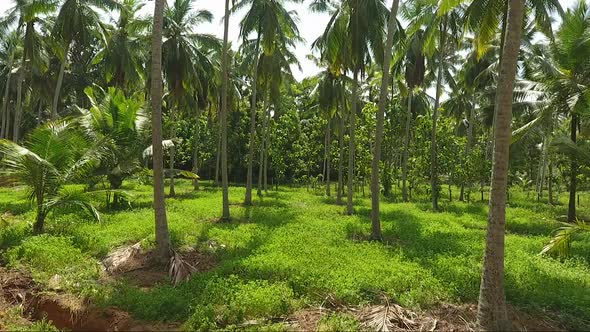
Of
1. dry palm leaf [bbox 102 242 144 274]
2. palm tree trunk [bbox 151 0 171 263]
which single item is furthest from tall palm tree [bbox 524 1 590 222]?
dry palm leaf [bbox 102 242 144 274]

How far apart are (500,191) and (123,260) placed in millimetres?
7706

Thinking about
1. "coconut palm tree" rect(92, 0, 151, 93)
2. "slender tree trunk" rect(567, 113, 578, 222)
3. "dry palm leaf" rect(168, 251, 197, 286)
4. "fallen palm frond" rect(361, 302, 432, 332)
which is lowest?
"fallen palm frond" rect(361, 302, 432, 332)

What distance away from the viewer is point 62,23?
61.3 ft

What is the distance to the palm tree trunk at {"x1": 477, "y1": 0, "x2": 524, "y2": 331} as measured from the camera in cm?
600

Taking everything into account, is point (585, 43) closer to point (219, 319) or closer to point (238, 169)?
point (219, 319)

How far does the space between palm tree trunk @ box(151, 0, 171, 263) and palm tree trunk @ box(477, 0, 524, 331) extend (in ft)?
21.4

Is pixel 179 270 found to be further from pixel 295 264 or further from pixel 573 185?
pixel 573 185

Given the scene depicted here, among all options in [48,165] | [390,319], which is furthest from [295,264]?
[48,165]

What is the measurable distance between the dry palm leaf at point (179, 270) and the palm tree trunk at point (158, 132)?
454 millimetres

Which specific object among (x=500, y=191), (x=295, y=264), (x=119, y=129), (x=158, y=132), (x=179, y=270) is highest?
(x=119, y=129)

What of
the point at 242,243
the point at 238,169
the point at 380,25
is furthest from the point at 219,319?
the point at 238,169

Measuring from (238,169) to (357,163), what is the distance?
16076 mm

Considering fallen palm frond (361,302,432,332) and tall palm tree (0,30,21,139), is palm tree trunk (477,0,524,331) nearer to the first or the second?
fallen palm frond (361,302,432,332)

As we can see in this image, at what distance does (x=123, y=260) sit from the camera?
9305 mm
